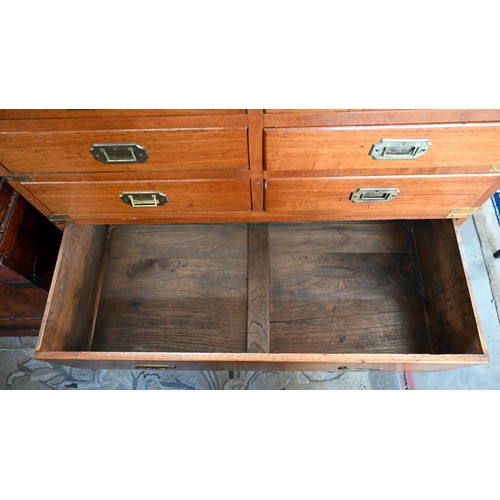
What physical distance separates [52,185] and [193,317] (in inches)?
19.7

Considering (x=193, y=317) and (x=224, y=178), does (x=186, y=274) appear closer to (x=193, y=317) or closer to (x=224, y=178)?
(x=193, y=317)

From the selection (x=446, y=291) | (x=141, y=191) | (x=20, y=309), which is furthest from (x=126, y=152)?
(x=446, y=291)

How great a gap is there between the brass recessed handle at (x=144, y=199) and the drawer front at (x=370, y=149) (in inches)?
10.7

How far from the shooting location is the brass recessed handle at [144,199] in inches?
34.5

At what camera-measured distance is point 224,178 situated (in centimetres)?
81

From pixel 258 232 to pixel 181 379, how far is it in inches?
20.1

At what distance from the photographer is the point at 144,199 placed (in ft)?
2.92

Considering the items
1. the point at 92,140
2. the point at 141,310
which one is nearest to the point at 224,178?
the point at 92,140

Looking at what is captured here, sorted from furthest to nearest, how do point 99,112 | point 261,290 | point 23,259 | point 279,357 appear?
point 261,290 → point 23,259 → point 279,357 → point 99,112

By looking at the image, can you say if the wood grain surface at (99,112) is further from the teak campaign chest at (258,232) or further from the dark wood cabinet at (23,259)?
the dark wood cabinet at (23,259)

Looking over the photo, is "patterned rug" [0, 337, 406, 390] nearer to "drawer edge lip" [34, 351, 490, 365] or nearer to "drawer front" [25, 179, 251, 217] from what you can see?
"drawer edge lip" [34, 351, 490, 365]

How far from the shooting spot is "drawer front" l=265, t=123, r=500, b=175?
2.23 ft

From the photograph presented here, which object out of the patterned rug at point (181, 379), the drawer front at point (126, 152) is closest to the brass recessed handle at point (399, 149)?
the drawer front at point (126, 152)

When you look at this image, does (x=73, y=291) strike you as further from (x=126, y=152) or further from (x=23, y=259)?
(x=126, y=152)
